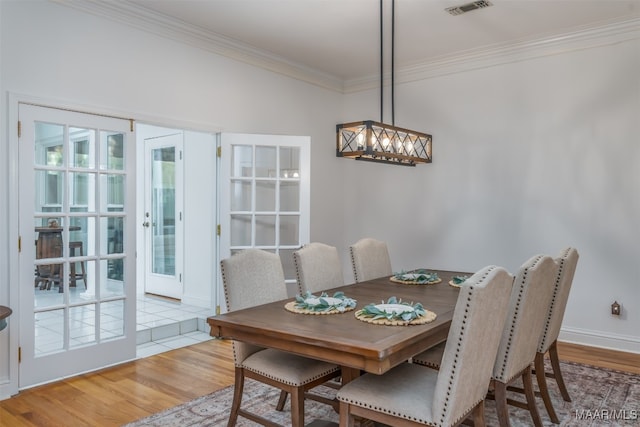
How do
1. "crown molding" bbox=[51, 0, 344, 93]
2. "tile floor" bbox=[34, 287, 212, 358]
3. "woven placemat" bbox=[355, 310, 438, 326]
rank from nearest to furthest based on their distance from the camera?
"woven placemat" bbox=[355, 310, 438, 326] < "tile floor" bbox=[34, 287, 212, 358] < "crown molding" bbox=[51, 0, 344, 93]

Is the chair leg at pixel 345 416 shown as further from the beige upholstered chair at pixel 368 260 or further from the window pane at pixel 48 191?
the window pane at pixel 48 191

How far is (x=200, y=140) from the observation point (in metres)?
5.46

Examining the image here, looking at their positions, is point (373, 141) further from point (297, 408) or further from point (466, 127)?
point (466, 127)

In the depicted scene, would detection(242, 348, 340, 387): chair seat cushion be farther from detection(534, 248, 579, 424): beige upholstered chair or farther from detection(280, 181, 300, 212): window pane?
detection(280, 181, 300, 212): window pane

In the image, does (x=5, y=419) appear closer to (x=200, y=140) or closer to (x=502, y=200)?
(x=200, y=140)

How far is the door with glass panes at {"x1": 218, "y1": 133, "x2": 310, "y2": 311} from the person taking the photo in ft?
14.6

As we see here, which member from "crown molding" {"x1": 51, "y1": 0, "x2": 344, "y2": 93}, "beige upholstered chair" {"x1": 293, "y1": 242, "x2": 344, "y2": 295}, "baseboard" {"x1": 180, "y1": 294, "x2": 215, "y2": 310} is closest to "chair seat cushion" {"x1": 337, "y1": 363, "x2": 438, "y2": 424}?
"beige upholstered chair" {"x1": 293, "y1": 242, "x2": 344, "y2": 295}

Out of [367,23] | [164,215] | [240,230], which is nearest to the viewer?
[367,23]

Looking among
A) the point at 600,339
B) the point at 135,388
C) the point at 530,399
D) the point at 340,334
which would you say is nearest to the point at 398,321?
the point at 340,334

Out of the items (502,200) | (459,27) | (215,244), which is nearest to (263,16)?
(459,27)

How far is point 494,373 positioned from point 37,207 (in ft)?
10.1

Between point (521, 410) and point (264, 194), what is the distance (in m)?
2.86

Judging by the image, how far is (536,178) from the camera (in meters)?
4.43

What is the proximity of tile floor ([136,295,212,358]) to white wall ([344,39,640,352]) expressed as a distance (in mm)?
2268
